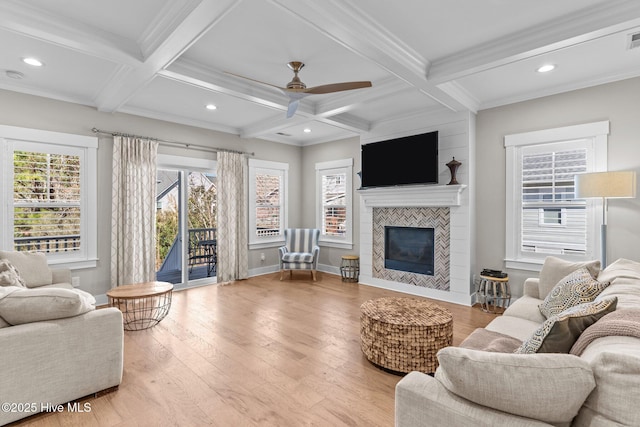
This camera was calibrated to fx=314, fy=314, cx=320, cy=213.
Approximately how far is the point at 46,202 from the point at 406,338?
4575mm

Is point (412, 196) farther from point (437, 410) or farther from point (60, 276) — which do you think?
point (60, 276)

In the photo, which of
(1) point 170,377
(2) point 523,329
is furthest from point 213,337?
(2) point 523,329

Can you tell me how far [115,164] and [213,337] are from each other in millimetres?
2878

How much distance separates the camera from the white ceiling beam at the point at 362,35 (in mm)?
2168

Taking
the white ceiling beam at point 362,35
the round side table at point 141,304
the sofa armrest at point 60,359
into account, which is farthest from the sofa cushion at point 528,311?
the round side table at point 141,304

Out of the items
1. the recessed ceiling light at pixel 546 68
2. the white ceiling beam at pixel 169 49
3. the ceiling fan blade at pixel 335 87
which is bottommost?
the ceiling fan blade at pixel 335 87

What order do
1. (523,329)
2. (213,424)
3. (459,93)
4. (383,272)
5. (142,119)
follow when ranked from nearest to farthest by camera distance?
1. (213,424)
2. (523,329)
3. (459,93)
4. (142,119)
5. (383,272)

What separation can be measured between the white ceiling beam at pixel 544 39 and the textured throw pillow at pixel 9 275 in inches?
177

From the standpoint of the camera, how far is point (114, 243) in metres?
4.39

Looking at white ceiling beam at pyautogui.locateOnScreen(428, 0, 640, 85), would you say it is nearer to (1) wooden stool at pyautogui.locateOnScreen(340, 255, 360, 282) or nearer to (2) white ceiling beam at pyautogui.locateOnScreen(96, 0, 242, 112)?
(2) white ceiling beam at pyautogui.locateOnScreen(96, 0, 242, 112)

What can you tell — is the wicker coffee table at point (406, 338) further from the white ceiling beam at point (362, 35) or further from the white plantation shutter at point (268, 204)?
the white plantation shutter at point (268, 204)

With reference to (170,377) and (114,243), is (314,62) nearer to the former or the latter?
(170,377)

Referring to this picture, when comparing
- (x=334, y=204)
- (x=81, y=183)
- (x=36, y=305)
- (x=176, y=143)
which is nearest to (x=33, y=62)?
(x=81, y=183)

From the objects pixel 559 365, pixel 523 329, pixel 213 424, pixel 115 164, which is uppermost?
pixel 115 164
